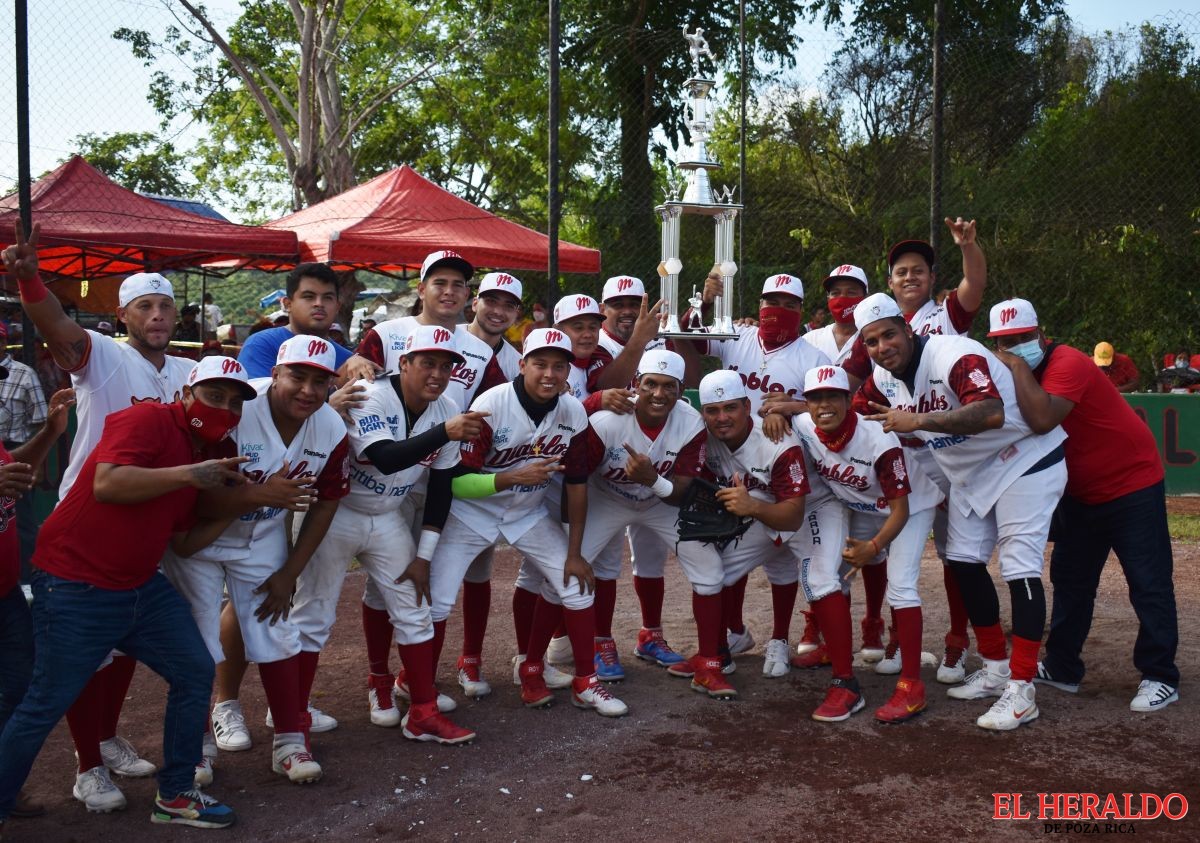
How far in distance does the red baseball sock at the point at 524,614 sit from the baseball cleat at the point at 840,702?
1.59 metres

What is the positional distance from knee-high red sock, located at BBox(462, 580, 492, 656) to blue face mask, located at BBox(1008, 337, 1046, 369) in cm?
294

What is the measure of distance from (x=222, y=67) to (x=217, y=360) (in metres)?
18.0

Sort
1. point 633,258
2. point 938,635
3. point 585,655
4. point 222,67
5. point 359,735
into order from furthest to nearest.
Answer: point 222,67
point 633,258
point 938,635
point 585,655
point 359,735

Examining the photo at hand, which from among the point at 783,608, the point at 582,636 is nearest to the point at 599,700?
the point at 582,636

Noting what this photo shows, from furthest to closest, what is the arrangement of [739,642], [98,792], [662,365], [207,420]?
[739,642] → [662,365] → [98,792] → [207,420]

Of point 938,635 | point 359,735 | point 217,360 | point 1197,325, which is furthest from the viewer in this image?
point 1197,325

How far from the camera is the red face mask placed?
391 centimetres

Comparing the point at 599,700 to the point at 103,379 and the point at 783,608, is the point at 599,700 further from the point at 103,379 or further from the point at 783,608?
the point at 103,379

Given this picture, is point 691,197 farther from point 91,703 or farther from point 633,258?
point 633,258

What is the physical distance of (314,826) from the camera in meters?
3.98

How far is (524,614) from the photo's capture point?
580 cm

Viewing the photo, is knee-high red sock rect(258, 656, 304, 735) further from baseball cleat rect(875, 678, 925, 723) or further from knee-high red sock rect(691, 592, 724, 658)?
baseball cleat rect(875, 678, 925, 723)

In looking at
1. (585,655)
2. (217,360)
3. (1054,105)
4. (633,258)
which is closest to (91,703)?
(217,360)

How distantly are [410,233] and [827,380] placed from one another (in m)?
8.09
